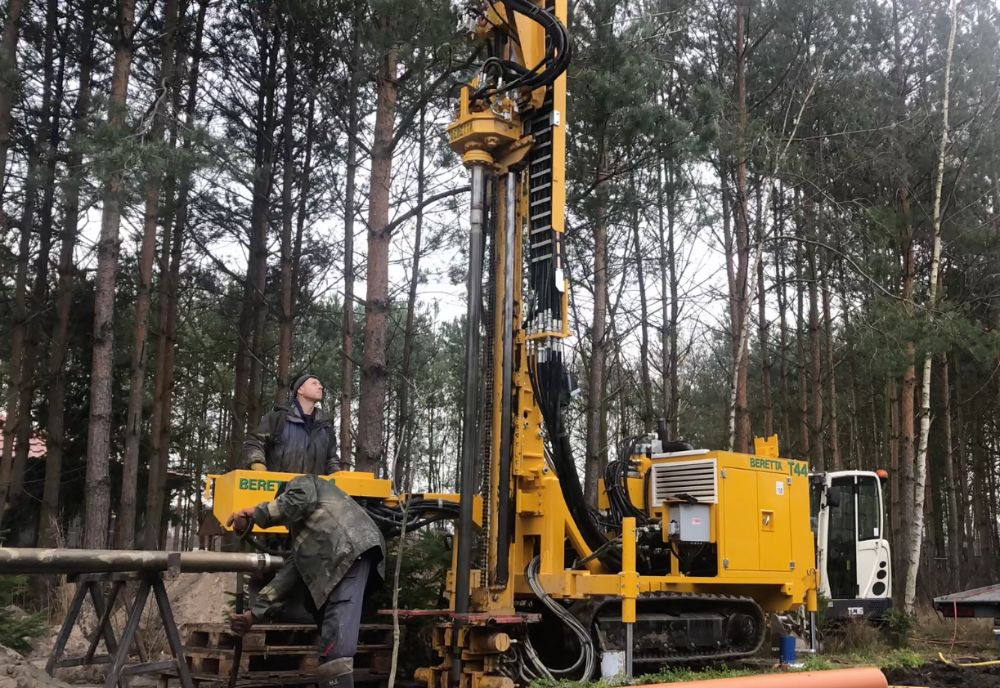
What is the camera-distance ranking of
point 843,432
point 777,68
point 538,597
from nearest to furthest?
1. point 538,597
2. point 777,68
3. point 843,432

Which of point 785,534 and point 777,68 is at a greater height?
point 777,68

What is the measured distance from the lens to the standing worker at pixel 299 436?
8.05 metres

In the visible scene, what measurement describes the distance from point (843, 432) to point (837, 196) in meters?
15.4

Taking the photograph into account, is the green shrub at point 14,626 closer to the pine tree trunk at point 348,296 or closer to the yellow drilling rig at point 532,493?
the yellow drilling rig at point 532,493

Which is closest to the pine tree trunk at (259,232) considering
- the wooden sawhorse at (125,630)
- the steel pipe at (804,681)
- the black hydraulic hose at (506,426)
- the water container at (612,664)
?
the black hydraulic hose at (506,426)

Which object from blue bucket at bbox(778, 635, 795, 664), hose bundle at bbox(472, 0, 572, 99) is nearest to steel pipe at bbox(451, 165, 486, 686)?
hose bundle at bbox(472, 0, 572, 99)

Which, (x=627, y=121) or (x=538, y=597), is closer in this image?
(x=538, y=597)

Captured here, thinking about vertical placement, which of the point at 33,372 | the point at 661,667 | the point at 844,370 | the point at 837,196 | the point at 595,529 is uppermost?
the point at 837,196

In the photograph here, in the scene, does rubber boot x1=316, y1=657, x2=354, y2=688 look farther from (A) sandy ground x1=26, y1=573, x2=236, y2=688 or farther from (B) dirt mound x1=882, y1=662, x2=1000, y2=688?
(B) dirt mound x1=882, y1=662, x2=1000, y2=688

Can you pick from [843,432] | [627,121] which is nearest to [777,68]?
[627,121]

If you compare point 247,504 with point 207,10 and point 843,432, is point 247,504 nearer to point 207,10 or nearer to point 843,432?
point 207,10

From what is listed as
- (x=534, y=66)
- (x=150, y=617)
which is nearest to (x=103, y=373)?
(x=150, y=617)

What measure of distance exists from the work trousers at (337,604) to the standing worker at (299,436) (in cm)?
193

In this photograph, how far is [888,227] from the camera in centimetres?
1700
